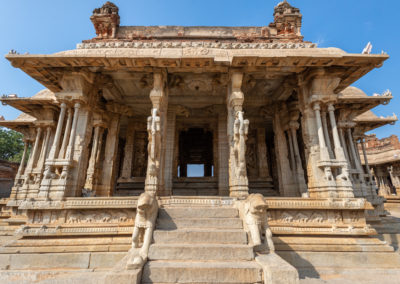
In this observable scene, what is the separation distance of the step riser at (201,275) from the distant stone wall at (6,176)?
1103 inches

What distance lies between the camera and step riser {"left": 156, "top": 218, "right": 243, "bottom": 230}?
15.5 feet

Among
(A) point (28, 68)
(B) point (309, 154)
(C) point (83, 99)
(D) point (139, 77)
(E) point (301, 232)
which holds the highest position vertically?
(D) point (139, 77)

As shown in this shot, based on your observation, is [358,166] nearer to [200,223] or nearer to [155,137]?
[200,223]

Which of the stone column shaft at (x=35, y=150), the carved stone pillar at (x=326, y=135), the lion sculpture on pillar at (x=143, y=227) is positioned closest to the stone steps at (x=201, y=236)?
the lion sculpture on pillar at (x=143, y=227)

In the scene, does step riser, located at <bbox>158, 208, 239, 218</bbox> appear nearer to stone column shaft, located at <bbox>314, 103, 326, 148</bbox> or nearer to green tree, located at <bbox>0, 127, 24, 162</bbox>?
stone column shaft, located at <bbox>314, 103, 326, 148</bbox>

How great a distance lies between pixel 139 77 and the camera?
788cm

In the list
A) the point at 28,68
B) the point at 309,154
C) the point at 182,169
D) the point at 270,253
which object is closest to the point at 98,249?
the point at 270,253

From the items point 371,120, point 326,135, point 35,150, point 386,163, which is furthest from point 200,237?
point 386,163

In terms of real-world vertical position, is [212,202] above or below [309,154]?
below

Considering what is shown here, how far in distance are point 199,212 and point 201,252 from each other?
138 cm

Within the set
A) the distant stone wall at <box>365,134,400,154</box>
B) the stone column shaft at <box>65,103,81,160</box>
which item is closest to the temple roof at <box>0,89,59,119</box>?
the stone column shaft at <box>65,103,81,160</box>

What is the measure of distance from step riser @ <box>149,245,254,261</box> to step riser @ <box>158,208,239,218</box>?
4.03ft

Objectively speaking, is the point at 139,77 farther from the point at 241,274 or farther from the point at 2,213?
the point at 2,213

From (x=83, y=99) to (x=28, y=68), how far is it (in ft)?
6.08
